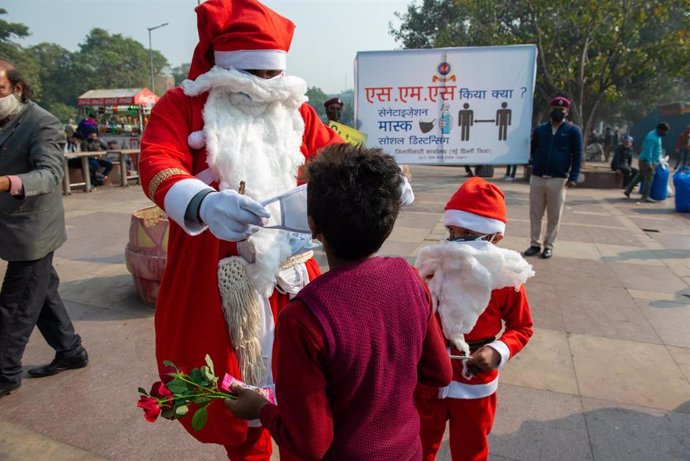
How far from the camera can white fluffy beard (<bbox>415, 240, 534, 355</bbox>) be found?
1.78 meters

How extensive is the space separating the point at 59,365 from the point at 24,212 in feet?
3.28

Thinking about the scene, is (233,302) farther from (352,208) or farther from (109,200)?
(109,200)

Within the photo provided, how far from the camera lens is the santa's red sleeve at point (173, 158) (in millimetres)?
1344

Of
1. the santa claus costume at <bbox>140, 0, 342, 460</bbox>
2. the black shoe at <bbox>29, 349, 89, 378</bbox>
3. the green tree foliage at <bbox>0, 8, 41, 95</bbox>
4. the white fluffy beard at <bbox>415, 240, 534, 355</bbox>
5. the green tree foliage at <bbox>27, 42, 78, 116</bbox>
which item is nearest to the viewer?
the santa claus costume at <bbox>140, 0, 342, 460</bbox>

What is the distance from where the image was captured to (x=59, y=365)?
9.69 ft

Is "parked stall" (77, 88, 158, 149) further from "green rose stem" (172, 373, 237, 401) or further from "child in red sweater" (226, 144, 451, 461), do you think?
"child in red sweater" (226, 144, 451, 461)

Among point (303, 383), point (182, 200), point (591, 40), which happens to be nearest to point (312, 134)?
point (182, 200)

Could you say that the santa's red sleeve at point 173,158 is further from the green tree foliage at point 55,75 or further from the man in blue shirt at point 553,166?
the green tree foliage at point 55,75

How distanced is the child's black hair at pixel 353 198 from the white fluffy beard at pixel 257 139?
0.45 metres

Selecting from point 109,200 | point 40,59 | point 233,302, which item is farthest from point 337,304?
point 40,59

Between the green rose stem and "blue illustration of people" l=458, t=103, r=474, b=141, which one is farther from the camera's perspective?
"blue illustration of people" l=458, t=103, r=474, b=141

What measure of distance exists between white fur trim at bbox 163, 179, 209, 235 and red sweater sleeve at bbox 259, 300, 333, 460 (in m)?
0.48

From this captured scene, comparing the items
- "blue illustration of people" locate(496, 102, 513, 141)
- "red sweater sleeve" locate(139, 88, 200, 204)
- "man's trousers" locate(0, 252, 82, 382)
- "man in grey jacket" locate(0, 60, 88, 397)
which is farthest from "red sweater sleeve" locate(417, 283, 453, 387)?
"blue illustration of people" locate(496, 102, 513, 141)

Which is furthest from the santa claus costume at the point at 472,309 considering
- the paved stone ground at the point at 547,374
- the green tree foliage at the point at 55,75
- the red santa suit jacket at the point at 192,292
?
the green tree foliage at the point at 55,75
